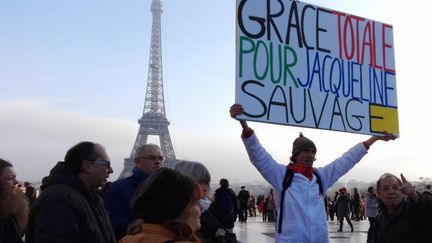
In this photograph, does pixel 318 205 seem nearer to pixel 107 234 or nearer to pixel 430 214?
pixel 430 214

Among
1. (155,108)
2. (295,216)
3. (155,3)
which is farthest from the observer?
(155,3)

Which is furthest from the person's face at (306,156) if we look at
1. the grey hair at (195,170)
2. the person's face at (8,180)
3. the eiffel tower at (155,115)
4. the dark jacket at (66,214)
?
the eiffel tower at (155,115)

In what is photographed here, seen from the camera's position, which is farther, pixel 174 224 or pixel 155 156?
pixel 155 156

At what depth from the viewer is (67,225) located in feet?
9.55

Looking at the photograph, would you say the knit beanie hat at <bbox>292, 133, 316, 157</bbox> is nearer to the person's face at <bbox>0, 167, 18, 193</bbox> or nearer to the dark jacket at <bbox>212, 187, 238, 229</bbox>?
the person's face at <bbox>0, 167, 18, 193</bbox>

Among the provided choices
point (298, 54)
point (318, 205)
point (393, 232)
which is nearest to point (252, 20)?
point (298, 54)

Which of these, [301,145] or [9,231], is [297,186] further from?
[9,231]

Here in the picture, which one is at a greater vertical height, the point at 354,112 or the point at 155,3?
the point at 155,3

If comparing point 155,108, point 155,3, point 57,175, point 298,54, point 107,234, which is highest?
point 155,3

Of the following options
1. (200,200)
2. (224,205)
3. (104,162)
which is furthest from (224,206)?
(200,200)

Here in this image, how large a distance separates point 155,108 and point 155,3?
1918cm

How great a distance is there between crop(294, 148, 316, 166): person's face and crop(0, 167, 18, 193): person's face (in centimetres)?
197

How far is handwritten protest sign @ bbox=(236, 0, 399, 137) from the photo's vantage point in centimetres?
396

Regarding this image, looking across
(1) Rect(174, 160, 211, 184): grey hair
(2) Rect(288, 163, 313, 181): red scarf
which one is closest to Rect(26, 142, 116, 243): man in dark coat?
(1) Rect(174, 160, 211, 184): grey hair
